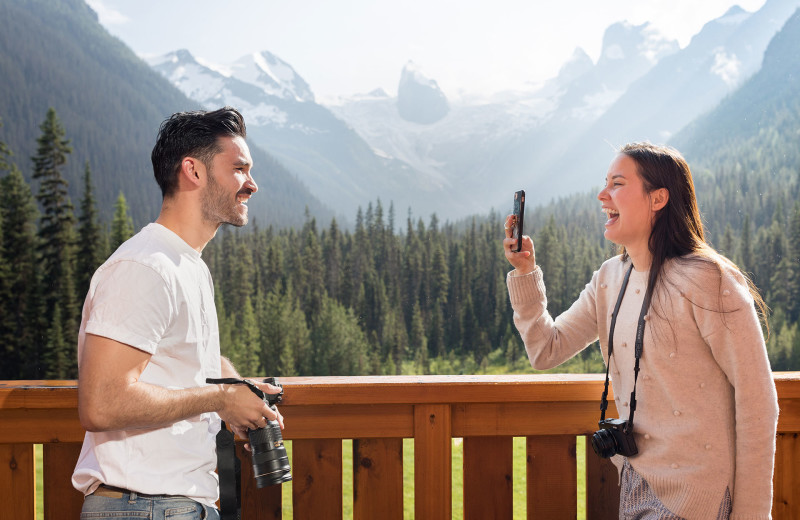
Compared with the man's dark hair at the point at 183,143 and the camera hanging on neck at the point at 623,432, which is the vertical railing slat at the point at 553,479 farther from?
the man's dark hair at the point at 183,143

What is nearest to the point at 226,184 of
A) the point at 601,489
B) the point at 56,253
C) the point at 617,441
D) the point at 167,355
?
the point at 167,355

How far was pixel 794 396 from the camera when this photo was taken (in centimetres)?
132

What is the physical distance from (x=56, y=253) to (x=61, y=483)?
Result: 16.8 metres

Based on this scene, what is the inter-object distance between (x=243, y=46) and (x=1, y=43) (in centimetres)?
895

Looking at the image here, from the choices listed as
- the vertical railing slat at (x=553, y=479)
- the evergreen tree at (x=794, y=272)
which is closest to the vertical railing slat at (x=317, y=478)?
the vertical railing slat at (x=553, y=479)

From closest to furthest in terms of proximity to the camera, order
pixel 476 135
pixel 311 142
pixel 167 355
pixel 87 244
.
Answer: pixel 167 355, pixel 87 244, pixel 311 142, pixel 476 135

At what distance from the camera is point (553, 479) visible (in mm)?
1348

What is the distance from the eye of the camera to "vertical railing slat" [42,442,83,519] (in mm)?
1248

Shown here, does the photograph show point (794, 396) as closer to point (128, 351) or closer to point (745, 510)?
point (745, 510)

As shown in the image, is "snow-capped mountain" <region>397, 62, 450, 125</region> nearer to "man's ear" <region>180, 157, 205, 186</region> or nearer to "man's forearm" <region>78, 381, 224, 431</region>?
"man's ear" <region>180, 157, 205, 186</region>

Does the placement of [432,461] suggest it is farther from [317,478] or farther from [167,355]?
[167,355]

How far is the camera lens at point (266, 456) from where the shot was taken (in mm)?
1017

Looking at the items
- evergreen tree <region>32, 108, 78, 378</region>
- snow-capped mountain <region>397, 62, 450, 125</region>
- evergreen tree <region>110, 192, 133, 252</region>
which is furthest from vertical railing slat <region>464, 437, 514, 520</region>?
snow-capped mountain <region>397, 62, 450, 125</region>

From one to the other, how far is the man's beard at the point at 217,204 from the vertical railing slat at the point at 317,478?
0.52 meters
